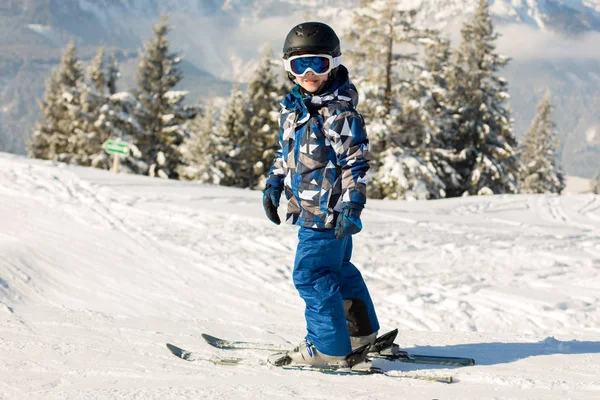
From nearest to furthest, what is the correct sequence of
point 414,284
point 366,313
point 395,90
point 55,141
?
point 366,313, point 414,284, point 395,90, point 55,141

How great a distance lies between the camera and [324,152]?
3025mm

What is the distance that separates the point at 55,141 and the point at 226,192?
2753cm

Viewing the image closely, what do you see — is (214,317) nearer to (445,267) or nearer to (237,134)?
(445,267)

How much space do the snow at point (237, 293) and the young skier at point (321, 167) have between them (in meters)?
0.31

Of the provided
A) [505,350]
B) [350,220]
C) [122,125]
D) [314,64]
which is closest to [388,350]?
[505,350]

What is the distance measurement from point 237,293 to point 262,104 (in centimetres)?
2482

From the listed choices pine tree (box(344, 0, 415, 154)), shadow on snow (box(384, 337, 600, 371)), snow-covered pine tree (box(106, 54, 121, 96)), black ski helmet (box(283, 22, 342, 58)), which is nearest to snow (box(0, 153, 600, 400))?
shadow on snow (box(384, 337, 600, 371))

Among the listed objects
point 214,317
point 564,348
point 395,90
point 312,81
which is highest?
point 395,90

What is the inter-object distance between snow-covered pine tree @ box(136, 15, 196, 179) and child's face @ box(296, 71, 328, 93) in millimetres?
25246

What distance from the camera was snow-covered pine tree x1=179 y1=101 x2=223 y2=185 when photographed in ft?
88.9

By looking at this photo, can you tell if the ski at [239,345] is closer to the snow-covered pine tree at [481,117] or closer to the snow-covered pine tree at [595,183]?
the snow-covered pine tree at [481,117]

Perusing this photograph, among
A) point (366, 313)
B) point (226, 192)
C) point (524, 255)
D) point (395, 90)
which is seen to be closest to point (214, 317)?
point (366, 313)

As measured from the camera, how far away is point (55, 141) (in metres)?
34.5

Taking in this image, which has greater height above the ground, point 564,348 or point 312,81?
point 312,81
